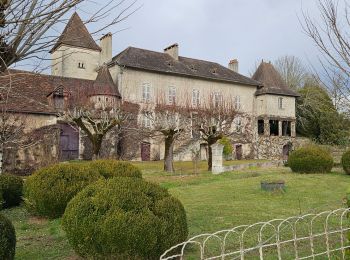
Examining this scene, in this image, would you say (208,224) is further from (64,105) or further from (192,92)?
(192,92)

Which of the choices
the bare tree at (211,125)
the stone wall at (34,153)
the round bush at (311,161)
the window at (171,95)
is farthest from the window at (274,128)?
the stone wall at (34,153)

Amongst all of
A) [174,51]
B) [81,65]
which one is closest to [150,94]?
[174,51]

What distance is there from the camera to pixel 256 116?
3825cm

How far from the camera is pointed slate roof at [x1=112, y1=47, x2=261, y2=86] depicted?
3161 cm

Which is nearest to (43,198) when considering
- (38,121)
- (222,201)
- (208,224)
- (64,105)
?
(208,224)

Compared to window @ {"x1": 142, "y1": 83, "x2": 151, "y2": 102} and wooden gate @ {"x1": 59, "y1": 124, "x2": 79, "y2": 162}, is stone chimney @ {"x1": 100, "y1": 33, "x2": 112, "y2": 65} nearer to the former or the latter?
window @ {"x1": 142, "y1": 83, "x2": 151, "y2": 102}

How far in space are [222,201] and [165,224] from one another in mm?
6392

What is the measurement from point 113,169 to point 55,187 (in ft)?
7.35

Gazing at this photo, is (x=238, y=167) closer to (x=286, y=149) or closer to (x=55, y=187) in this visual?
(x=55, y=187)

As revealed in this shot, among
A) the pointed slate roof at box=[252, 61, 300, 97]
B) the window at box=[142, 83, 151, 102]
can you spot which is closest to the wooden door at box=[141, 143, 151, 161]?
the window at box=[142, 83, 151, 102]

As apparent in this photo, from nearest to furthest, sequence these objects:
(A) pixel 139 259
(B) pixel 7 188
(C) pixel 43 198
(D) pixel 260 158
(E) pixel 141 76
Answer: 1. (A) pixel 139 259
2. (C) pixel 43 198
3. (B) pixel 7 188
4. (E) pixel 141 76
5. (D) pixel 260 158

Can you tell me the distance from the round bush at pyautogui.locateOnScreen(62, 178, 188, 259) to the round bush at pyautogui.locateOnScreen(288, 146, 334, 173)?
46.4 feet

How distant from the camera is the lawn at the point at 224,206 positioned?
7489 millimetres

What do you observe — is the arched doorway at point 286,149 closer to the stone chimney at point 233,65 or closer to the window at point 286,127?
the window at point 286,127
